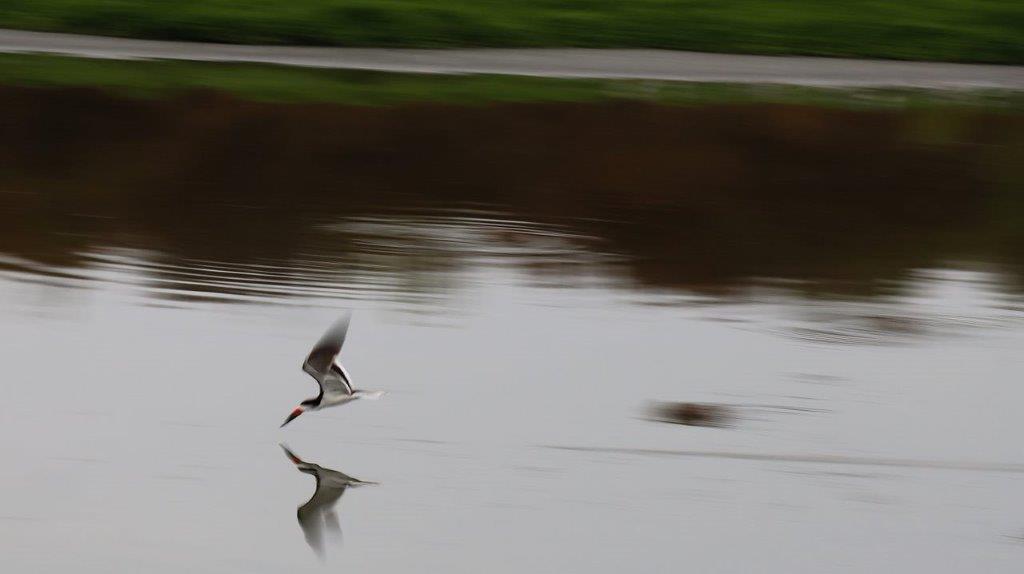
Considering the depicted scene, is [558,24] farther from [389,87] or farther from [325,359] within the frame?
[325,359]

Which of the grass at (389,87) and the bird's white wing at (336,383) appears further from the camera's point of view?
the grass at (389,87)

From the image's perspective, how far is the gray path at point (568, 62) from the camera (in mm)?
13594

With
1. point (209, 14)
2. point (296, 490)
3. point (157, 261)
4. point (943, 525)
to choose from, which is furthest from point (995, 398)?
point (209, 14)

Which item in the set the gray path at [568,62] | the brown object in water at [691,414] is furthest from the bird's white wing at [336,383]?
the gray path at [568,62]

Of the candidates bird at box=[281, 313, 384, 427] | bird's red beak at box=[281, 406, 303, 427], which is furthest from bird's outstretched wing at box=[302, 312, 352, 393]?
bird's red beak at box=[281, 406, 303, 427]

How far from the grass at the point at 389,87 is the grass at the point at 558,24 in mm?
1117

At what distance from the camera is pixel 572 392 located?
21.3ft

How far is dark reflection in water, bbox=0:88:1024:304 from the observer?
8.09 metres

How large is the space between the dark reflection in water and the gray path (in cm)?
127

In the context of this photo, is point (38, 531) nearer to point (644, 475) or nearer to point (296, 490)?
point (296, 490)

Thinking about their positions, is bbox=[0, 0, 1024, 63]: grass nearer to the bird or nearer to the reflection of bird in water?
the bird

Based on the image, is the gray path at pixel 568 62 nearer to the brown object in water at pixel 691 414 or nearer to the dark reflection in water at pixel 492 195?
the dark reflection in water at pixel 492 195

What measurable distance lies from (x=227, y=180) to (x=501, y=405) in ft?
13.2

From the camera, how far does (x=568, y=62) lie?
14031 mm
